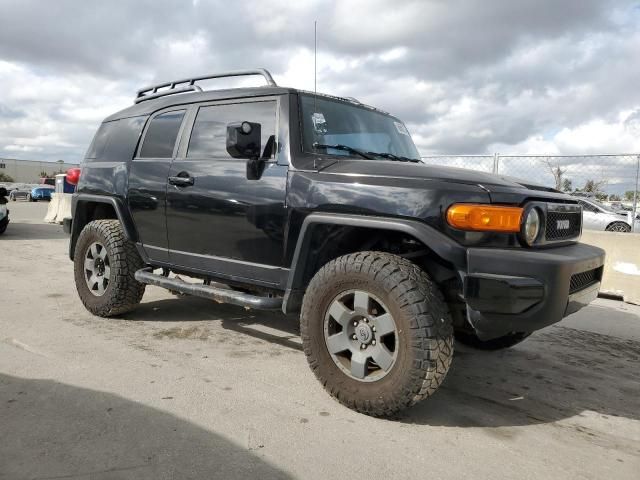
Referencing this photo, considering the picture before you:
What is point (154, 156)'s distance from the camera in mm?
4277

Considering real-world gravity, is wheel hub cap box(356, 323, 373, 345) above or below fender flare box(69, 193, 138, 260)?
below

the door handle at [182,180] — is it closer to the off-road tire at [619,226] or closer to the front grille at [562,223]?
the front grille at [562,223]

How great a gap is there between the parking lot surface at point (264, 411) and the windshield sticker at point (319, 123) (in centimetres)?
169

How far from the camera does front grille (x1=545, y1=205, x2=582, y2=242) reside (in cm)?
299

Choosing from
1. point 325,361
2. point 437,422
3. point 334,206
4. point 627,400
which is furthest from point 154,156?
point 627,400

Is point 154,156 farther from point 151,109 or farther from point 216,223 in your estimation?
point 216,223

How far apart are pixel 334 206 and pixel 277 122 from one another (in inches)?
33.5

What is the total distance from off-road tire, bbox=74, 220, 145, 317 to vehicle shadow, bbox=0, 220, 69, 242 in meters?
6.24

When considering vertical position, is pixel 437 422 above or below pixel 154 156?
below

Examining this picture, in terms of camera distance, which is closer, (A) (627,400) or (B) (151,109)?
(A) (627,400)

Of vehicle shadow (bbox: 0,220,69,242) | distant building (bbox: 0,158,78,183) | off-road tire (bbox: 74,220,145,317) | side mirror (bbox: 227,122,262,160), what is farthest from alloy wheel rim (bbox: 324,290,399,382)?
distant building (bbox: 0,158,78,183)

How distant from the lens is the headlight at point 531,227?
2736mm

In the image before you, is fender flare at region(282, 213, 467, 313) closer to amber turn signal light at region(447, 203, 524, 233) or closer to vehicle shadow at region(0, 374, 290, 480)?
amber turn signal light at region(447, 203, 524, 233)

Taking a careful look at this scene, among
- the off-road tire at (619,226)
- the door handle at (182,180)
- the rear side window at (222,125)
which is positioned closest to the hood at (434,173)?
the rear side window at (222,125)
